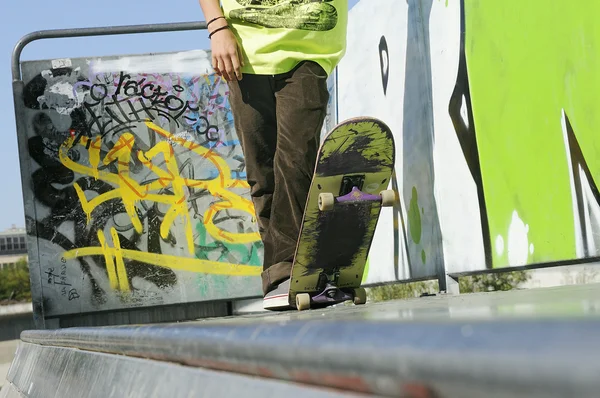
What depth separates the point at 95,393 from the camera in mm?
1714

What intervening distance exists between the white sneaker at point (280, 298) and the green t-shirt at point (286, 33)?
0.99 meters

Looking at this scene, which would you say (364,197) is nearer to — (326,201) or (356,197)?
(356,197)

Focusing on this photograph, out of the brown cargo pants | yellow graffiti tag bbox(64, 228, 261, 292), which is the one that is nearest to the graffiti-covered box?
yellow graffiti tag bbox(64, 228, 261, 292)

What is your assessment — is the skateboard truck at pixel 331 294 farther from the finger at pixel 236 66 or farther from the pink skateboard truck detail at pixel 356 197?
the finger at pixel 236 66

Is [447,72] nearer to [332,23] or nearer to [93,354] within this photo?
[332,23]

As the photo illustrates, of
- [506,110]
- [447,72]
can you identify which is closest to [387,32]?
[447,72]

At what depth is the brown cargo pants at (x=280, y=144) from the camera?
3.60 metres

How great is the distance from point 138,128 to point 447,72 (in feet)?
11.6

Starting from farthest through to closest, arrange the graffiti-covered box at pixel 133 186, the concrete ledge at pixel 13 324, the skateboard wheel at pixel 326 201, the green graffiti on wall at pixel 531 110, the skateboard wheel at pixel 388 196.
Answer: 1. the concrete ledge at pixel 13 324
2. the graffiti-covered box at pixel 133 186
3. the skateboard wheel at pixel 388 196
4. the skateboard wheel at pixel 326 201
5. the green graffiti on wall at pixel 531 110

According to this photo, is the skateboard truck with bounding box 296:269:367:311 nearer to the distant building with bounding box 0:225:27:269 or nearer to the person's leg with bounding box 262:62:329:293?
the person's leg with bounding box 262:62:329:293

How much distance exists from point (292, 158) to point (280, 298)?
0.62 m

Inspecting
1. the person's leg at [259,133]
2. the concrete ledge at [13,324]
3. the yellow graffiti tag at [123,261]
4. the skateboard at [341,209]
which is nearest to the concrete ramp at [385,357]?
the skateboard at [341,209]

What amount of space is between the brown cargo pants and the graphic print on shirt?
0.19 m

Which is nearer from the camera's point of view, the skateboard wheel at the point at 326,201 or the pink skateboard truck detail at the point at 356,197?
the skateboard wheel at the point at 326,201
